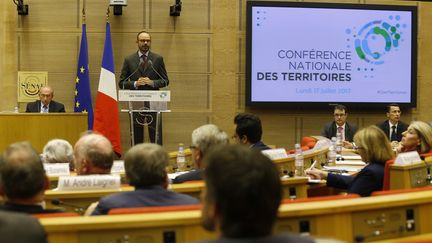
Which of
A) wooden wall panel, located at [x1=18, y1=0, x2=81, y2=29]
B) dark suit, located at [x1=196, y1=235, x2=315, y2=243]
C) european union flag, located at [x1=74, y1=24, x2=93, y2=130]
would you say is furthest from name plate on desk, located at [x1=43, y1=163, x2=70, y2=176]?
wooden wall panel, located at [x1=18, y1=0, x2=81, y2=29]

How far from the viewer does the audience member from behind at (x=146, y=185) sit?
3.02 metres

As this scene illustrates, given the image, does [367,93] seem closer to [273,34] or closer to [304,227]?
[273,34]

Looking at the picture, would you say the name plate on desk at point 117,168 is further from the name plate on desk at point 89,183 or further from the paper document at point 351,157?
the paper document at point 351,157

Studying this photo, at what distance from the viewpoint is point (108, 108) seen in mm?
9164

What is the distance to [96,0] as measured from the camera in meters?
9.98

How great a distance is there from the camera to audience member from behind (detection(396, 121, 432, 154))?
5.72 meters

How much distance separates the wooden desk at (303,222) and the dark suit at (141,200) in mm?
385

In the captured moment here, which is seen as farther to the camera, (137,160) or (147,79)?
(147,79)

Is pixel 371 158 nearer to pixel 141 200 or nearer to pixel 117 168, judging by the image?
pixel 117 168

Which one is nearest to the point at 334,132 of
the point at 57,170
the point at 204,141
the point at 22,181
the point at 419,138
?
the point at 419,138

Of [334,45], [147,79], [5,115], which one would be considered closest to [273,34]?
[334,45]

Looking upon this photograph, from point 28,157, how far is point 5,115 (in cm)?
549

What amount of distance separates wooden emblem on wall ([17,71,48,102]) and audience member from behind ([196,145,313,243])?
8442 mm

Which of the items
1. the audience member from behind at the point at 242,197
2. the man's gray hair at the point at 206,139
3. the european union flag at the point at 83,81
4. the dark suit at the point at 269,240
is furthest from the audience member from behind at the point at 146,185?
the european union flag at the point at 83,81
